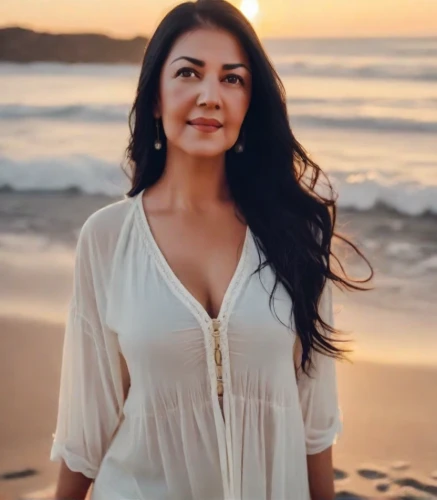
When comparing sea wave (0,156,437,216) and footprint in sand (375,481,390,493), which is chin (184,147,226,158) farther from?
sea wave (0,156,437,216)

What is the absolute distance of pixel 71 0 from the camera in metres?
3.77

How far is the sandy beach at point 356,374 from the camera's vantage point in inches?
96.5

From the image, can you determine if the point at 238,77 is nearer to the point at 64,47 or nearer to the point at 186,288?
the point at 186,288

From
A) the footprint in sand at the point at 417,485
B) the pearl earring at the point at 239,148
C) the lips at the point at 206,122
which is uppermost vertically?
the lips at the point at 206,122

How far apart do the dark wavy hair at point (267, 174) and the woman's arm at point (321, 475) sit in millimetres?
211

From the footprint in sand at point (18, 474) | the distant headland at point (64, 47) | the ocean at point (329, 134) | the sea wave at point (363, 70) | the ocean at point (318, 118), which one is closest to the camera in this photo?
the footprint in sand at point (18, 474)

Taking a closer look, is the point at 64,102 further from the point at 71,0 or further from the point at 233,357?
the point at 233,357

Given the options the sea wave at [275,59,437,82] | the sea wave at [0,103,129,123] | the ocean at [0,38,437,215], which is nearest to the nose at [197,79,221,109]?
the ocean at [0,38,437,215]

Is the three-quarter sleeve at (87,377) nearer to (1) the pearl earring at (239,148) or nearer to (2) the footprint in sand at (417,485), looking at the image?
(1) the pearl earring at (239,148)

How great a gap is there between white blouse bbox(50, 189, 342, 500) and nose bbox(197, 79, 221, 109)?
25 centimetres

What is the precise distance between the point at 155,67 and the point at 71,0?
2552mm

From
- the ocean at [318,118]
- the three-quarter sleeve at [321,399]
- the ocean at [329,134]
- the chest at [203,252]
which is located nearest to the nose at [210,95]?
the chest at [203,252]

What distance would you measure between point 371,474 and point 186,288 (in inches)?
53.3

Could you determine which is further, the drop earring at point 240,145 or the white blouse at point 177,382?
the drop earring at point 240,145
